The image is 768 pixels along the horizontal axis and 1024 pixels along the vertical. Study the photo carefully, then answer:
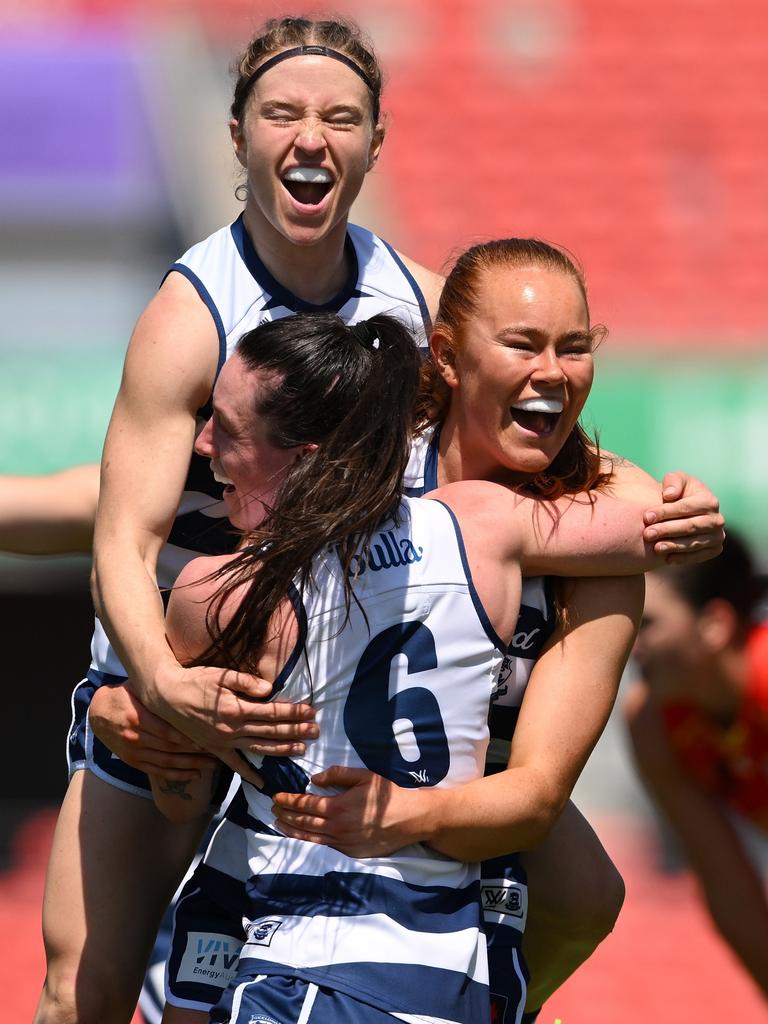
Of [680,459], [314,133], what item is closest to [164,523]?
[314,133]

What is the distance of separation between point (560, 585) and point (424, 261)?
5591mm

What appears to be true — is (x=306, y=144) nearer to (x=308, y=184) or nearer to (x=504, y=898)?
(x=308, y=184)

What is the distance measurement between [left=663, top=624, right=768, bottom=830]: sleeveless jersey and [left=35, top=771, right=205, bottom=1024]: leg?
194 cm

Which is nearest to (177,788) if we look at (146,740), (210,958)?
(146,740)

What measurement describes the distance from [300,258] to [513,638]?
815 mm

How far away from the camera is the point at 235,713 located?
6.75 ft

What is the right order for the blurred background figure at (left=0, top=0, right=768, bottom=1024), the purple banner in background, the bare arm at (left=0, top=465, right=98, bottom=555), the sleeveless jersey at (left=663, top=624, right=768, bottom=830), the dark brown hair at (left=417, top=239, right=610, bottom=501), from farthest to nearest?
1. the purple banner in background
2. the blurred background figure at (left=0, top=0, right=768, bottom=1024)
3. the sleeveless jersey at (left=663, top=624, right=768, bottom=830)
4. the bare arm at (left=0, top=465, right=98, bottom=555)
5. the dark brown hair at (left=417, top=239, right=610, bottom=501)

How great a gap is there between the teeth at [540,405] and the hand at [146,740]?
733 millimetres

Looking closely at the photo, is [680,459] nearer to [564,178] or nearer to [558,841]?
[564,178]

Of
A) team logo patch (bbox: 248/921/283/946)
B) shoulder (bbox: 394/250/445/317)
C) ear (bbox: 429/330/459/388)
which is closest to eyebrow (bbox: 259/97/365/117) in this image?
shoulder (bbox: 394/250/445/317)

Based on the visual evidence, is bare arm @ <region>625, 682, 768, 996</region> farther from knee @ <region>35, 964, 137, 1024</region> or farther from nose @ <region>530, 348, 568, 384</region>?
nose @ <region>530, 348, 568, 384</region>

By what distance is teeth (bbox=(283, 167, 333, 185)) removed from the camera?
8.47ft

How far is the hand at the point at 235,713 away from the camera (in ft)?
6.72

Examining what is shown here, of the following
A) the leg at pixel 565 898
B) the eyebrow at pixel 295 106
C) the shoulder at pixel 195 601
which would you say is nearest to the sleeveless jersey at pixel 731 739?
the leg at pixel 565 898
